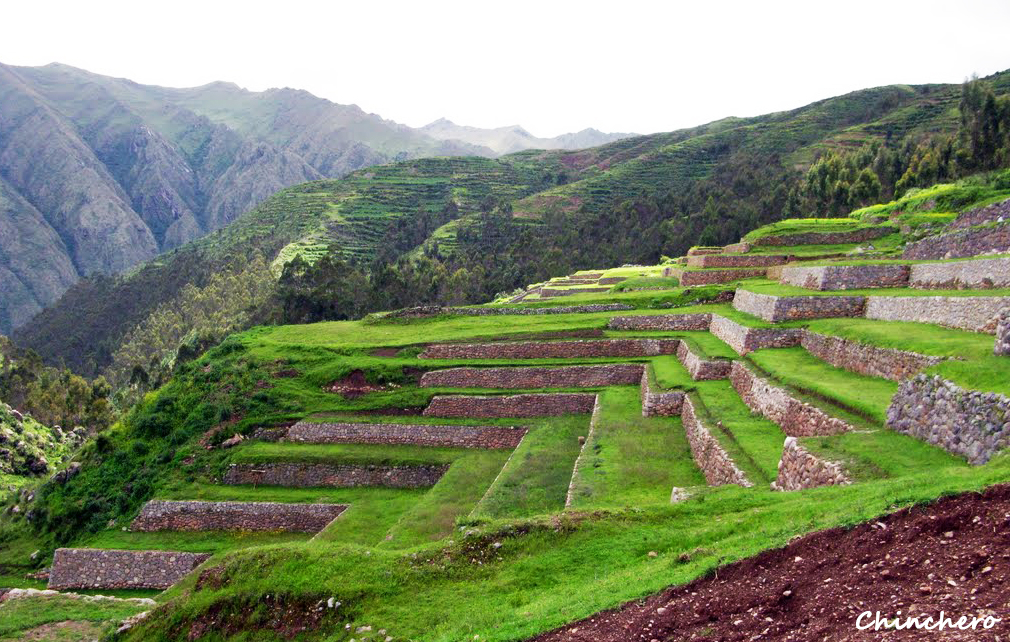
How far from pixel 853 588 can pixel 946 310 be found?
13.0 meters

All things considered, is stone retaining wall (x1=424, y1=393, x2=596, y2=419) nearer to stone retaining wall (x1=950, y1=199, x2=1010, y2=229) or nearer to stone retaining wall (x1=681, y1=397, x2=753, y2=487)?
stone retaining wall (x1=681, y1=397, x2=753, y2=487)

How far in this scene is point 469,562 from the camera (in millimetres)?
10852

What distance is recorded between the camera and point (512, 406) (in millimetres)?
26516

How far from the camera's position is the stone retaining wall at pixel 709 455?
13.2m

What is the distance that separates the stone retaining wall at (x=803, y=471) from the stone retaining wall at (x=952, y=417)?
1707mm

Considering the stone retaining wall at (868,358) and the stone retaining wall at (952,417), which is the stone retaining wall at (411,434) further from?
the stone retaining wall at (952,417)

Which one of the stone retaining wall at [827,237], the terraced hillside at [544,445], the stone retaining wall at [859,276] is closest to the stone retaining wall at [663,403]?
the terraced hillside at [544,445]

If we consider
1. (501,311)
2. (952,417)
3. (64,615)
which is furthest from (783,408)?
(501,311)

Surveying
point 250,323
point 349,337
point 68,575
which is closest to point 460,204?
point 250,323

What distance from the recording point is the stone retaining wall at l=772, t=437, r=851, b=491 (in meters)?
9.95

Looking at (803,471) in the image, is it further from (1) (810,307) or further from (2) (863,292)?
(2) (863,292)

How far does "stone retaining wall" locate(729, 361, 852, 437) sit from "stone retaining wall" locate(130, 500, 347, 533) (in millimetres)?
14671

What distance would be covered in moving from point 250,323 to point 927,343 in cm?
7132

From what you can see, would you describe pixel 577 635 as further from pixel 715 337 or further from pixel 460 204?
pixel 460 204
